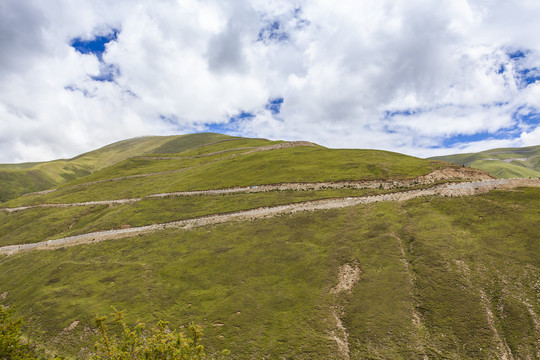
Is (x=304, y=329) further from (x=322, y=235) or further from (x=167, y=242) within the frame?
(x=167, y=242)

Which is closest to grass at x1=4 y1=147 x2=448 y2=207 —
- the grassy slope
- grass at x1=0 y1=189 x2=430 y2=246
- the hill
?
the hill

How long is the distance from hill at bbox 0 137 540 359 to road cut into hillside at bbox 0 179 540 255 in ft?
1.74

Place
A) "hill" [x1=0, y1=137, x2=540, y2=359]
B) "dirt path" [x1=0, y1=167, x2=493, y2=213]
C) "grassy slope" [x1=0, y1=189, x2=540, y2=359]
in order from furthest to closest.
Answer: "dirt path" [x1=0, y1=167, x2=493, y2=213]
"hill" [x1=0, y1=137, x2=540, y2=359]
"grassy slope" [x1=0, y1=189, x2=540, y2=359]

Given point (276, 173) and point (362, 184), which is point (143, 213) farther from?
point (362, 184)

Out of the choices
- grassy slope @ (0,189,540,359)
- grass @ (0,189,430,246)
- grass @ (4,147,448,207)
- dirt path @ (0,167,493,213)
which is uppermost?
grass @ (4,147,448,207)

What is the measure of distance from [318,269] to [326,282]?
3207 millimetres

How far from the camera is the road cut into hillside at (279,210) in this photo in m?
53.9

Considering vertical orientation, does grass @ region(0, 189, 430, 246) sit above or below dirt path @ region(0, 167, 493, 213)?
below

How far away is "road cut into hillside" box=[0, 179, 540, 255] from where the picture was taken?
53875mm

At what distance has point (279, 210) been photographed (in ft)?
211

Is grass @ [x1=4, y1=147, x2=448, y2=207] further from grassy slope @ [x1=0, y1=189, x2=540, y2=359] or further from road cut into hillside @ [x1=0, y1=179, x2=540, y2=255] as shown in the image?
grassy slope @ [x1=0, y1=189, x2=540, y2=359]

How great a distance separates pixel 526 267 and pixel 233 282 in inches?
1560

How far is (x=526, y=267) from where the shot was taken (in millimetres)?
31375

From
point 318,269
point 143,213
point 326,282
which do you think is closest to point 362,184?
point 318,269
